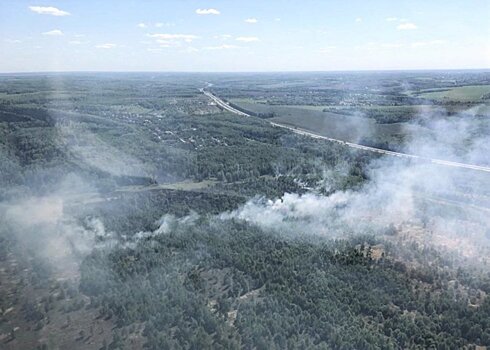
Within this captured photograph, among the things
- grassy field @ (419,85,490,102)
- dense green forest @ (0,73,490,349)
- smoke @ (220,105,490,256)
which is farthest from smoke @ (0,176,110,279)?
grassy field @ (419,85,490,102)

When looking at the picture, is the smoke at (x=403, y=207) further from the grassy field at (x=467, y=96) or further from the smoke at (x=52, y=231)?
the grassy field at (x=467, y=96)

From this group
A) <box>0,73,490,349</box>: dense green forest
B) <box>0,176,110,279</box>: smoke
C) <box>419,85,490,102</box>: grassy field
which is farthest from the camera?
<box>419,85,490,102</box>: grassy field

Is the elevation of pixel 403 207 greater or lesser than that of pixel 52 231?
greater

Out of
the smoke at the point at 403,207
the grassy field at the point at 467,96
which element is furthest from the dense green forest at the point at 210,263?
the grassy field at the point at 467,96

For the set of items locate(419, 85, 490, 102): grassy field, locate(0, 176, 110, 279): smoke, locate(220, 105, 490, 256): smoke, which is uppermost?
locate(419, 85, 490, 102): grassy field

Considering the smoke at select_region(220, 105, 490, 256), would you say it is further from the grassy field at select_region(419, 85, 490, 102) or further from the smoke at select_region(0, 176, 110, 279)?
the grassy field at select_region(419, 85, 490, 102)

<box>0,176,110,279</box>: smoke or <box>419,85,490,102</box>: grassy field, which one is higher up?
<box>419,85,490,102</box>: grassy field

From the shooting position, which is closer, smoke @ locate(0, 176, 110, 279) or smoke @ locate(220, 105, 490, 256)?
smoke @ locate(0, 176, 110, 279)

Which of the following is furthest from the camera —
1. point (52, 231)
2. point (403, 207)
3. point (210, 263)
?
point (403, 207)

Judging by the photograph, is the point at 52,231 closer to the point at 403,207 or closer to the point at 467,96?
the point at 403,207

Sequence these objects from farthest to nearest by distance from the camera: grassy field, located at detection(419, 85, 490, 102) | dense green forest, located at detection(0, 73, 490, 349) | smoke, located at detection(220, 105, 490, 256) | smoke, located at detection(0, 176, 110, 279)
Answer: grassy field, located at detection(419, 85, 490, 102), smoke, located at detection(220, 105, 490, 256), smoke, located at detection(0, 176, 110, 279), dense green forest, located at detection(0, 73, 490, 349)

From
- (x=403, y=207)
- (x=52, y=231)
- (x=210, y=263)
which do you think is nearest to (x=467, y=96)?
(x=403, y=207)
